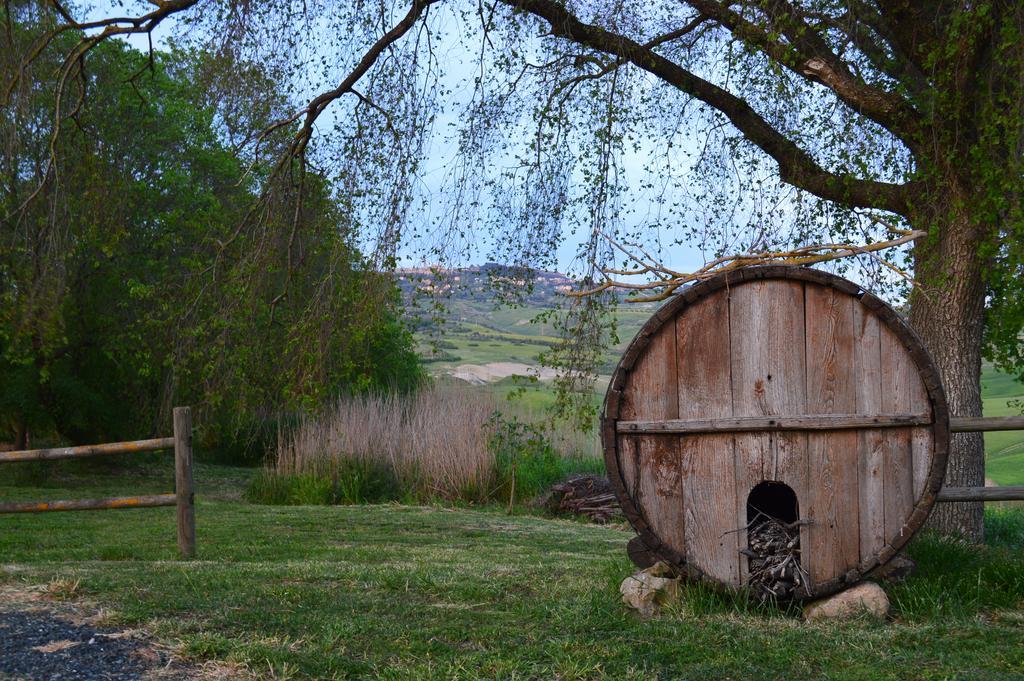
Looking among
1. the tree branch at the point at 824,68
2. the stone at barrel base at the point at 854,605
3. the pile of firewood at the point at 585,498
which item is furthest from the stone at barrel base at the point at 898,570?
the pile of firewood at the point at 585,498

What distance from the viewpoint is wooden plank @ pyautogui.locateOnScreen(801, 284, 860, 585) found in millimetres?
5309

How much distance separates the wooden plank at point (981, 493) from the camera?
19.7 feet

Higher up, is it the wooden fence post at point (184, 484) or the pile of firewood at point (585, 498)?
the wooden fence post at point (184, 484)

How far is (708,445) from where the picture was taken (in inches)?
214

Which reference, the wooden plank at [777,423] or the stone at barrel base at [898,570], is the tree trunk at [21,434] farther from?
the stone at barrel base at [898,570]

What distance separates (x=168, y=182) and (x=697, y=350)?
541 inches

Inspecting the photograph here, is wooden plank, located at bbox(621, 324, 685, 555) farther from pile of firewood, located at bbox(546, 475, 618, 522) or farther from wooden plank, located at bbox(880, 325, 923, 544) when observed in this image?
pile of firewood, located at bbox(546, 475, 618, 522)

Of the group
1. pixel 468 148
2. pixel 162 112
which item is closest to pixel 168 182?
pixel 162 112

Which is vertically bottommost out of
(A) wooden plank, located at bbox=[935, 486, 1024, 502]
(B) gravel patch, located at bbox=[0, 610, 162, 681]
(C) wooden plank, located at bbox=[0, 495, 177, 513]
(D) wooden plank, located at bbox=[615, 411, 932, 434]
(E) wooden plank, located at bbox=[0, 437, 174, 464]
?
(B) gravel patch, located at bbox=[0, 610, 162, 681]

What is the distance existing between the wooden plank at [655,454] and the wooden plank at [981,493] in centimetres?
168

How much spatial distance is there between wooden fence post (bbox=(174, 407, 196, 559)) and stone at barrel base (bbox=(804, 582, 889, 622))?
4.79m

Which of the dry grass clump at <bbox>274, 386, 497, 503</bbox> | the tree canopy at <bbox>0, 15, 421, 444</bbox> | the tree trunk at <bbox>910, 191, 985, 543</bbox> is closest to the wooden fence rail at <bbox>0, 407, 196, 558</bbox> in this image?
the tree canopy at <bbox>0, 15, 421, 444</bbox>

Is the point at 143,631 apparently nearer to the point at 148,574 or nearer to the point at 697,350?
the point at 148,574

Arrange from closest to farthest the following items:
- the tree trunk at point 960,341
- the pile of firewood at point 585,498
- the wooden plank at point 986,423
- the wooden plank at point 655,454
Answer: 1. the wooden plank at point 655,454
2. the wooden plank at point 986,423
3. the tree trunk at point 960,341
4. the pile of firewood at point 585,498
